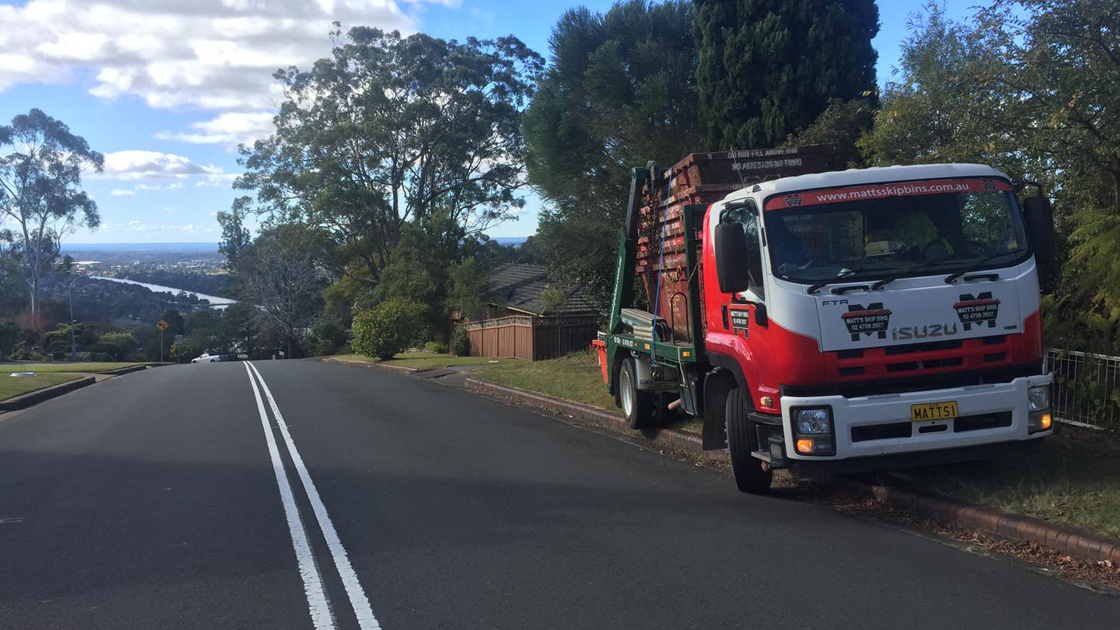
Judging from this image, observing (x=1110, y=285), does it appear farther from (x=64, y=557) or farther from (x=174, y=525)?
(x=64, y=557)

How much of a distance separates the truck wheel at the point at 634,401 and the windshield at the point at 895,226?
15.5ft

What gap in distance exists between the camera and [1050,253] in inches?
279

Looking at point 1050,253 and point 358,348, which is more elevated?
point 1050,253

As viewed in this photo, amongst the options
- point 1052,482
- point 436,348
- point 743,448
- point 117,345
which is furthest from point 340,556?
point 117,345

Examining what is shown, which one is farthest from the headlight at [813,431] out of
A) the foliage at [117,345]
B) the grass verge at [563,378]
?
the foliage at [117,345]

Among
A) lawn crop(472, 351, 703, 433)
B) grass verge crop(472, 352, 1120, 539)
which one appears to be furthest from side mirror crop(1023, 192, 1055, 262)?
lawn crop(472, 351, 703, 433)

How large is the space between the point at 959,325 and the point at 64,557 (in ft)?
Answer: 22.5

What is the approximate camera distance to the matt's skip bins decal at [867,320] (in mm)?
6824

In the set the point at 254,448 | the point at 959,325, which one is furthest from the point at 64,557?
the point at 959,325

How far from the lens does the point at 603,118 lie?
18344mm

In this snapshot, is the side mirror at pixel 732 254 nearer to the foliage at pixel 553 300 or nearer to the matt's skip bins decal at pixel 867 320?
the matt's skip bins decal at pixel 867 320

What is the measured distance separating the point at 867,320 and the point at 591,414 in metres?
7.38

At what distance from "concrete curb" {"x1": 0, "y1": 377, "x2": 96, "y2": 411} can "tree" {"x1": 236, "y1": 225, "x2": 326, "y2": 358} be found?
101 feet

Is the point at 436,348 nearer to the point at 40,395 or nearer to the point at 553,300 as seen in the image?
the point at 553,300
